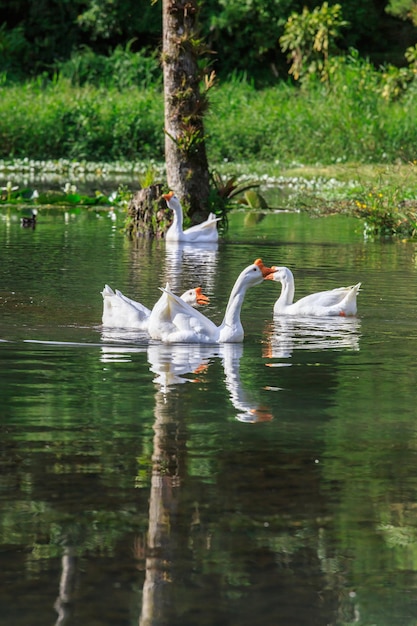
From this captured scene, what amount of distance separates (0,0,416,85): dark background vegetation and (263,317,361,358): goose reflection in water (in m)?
34.3

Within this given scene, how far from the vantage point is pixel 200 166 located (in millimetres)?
19688

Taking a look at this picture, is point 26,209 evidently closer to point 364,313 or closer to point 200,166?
point 200,166

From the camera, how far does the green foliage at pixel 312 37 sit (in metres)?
40.9

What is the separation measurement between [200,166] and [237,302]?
33.8ft

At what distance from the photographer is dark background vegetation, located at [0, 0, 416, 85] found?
149ft

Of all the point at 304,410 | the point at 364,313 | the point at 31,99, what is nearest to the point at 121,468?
the point at 304,410

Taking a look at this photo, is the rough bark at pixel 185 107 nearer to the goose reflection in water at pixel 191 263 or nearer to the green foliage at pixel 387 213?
the goose reflection in water at pixel 191 263

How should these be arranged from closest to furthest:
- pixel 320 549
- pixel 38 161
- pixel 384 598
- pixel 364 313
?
pixel 384 598
pixel 320 549
pixel 364 313
pixel 38 161

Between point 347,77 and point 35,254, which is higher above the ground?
Result: point 347,77

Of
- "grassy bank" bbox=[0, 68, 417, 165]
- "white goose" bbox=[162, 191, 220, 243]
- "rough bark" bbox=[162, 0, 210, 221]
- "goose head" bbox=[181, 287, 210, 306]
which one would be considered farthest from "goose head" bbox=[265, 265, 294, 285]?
"grassy bank" bbox=[0, 68, 417, 165]

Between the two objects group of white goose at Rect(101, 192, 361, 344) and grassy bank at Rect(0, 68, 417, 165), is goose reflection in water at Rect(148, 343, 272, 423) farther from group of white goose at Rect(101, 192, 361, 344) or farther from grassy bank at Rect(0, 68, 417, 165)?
grassy bank at Rect(0, 68, 417, 165)

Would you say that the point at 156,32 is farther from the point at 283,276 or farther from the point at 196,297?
the point at 196,297

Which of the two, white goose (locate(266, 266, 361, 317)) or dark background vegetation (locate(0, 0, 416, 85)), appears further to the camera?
dark background vegetation (locate(0, 0, 416, 85))

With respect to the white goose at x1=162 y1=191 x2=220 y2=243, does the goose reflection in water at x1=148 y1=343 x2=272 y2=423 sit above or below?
below
